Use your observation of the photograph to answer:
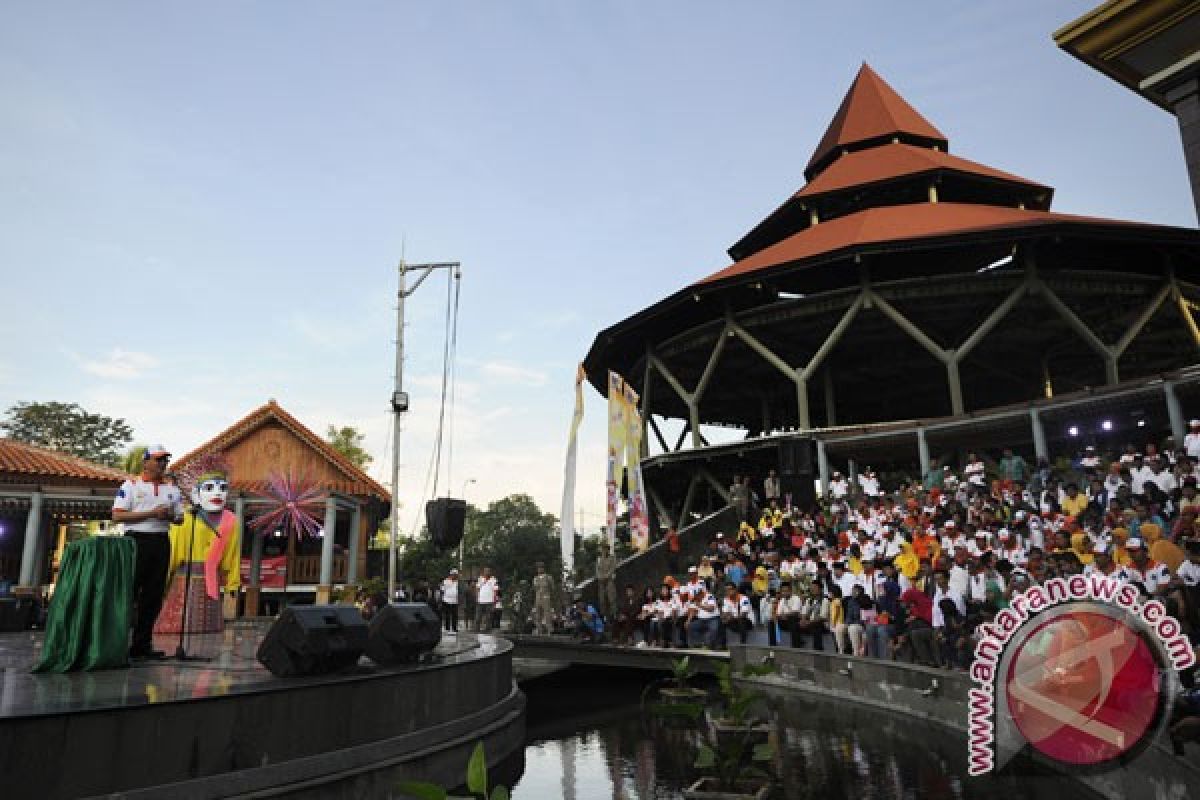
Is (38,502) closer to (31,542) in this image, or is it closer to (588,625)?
(31,542)

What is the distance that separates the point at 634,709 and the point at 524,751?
401cm

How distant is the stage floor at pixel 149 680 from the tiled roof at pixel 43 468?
1462 centimetres

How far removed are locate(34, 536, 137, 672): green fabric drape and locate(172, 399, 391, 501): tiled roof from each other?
19.6m

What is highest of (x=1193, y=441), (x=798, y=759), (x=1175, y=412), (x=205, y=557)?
(x=1175, y=412)

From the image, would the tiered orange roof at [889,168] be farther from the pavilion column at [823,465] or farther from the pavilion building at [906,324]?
the pavilion column at [823,465]

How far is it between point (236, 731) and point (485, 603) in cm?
1558

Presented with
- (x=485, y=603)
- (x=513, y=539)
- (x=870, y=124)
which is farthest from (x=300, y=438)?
(x=513, y=539)

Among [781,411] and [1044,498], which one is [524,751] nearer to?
[1044,498]

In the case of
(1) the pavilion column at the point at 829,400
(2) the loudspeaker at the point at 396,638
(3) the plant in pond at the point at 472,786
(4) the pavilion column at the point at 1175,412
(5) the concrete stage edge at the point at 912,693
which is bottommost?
(5) the concrete stage edge at the point at 912,693

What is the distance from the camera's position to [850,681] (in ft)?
41.0

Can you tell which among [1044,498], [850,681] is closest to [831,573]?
[850,681]

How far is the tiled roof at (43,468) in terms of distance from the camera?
22.0m

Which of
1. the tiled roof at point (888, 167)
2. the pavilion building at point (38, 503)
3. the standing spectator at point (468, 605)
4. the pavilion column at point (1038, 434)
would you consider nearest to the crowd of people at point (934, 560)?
the pavilion column at point (1038, 434)

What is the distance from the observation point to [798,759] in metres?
8.50
